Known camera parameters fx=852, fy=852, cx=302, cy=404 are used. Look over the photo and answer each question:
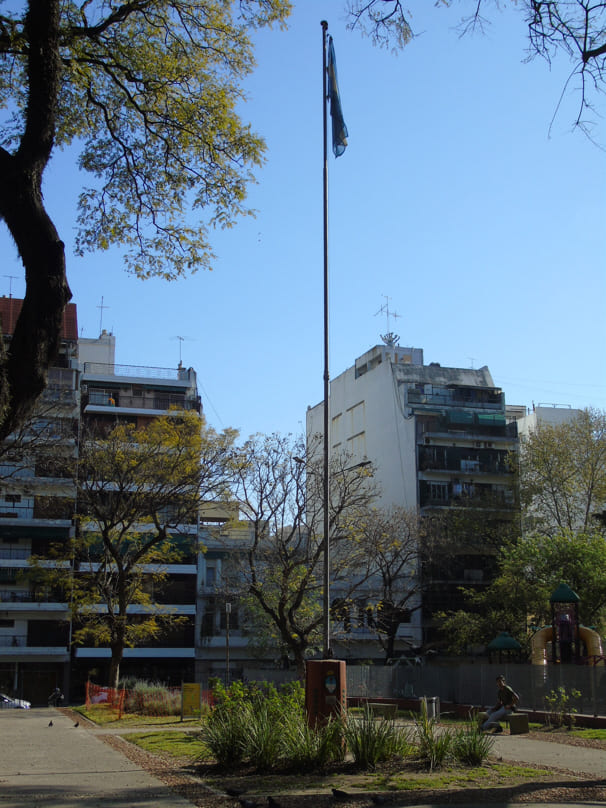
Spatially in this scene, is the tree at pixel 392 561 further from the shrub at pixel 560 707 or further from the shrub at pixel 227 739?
the shrub at pixel 227 739

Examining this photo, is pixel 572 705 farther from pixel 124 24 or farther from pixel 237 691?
pixel 124 24

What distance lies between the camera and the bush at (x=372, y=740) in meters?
11.5

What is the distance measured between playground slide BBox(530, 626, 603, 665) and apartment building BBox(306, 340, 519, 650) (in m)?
17.5

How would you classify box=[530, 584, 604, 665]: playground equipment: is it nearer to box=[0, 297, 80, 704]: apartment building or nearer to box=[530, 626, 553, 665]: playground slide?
box=[530, 626, 553, 665]: playground slide

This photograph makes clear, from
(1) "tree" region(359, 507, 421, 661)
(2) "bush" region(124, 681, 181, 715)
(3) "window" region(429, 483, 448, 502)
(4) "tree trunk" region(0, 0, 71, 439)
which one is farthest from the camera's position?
(3) "window" region(429, 483, 448, 502)

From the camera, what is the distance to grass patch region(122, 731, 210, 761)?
45.9 feet

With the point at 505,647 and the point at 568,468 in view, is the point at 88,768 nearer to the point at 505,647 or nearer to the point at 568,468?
the point at 505,647

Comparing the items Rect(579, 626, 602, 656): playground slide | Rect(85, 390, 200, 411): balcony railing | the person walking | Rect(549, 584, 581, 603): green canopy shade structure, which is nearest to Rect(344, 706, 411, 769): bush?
the person walking

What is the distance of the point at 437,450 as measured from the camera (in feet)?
193

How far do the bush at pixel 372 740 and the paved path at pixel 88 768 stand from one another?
2406 millimetres

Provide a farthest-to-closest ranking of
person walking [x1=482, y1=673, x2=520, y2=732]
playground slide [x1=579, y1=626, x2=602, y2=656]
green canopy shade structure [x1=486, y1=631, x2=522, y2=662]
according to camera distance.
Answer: green canopy shade structure [x1=486, y1=631, x2=522, y2=662], playground slide [x1=579, y1=626, x2=602, y2=656], person walking [x1=482, y1=673, x2=520, y2=732]

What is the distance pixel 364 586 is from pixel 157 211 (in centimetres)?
4354

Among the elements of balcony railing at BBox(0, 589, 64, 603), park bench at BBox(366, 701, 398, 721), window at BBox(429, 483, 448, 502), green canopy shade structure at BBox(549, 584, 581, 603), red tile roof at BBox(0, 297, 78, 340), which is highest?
red tile roof at BBox(0, 297, 78, 340)

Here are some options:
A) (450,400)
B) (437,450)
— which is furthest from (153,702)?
(450,400)
